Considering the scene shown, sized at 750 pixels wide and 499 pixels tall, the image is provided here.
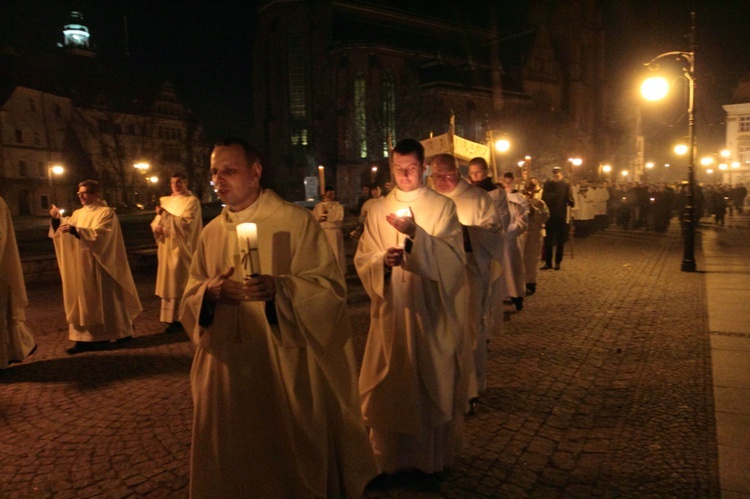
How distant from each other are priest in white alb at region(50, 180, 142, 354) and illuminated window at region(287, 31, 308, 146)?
49986 millimetres

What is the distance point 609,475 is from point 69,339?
7022 millimetres

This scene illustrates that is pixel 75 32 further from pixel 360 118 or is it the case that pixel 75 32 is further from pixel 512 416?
pixel 512 416

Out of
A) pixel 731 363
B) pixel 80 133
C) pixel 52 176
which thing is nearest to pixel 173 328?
pixel 731 363

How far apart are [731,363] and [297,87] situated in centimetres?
5407

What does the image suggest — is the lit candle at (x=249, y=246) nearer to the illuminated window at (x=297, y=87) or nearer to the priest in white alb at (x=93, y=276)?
the priest in white alb at (x=93, y=276)

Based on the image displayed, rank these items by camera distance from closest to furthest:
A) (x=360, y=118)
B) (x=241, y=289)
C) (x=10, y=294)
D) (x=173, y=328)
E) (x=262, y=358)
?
(x=241, y=289) → (x=262, y=358) → (x=10, y=294) → (x=173, y=328) → (x=360, y=118)

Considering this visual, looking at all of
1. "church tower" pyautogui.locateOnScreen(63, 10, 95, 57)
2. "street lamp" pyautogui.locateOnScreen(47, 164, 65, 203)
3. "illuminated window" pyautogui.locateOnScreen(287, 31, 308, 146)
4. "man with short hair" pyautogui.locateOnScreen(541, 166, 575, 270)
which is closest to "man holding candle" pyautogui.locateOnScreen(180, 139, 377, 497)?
"man with short hair" pyautogui.locateOnScreen(541, 166, 575, 270)

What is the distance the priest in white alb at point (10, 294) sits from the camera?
6938 mm

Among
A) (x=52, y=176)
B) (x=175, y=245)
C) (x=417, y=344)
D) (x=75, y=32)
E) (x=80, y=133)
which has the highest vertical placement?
(x=75, y=32)

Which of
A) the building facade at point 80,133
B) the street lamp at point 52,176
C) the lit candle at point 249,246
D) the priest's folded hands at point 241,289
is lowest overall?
the priest's folded hands at point 241,289

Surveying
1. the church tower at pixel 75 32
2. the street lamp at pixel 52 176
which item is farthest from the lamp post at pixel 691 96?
the church tower at pixel 75 32

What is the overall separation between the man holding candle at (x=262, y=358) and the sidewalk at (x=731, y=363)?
2759mm

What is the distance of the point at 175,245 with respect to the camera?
29.6ft

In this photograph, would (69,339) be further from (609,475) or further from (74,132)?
(74,132)
